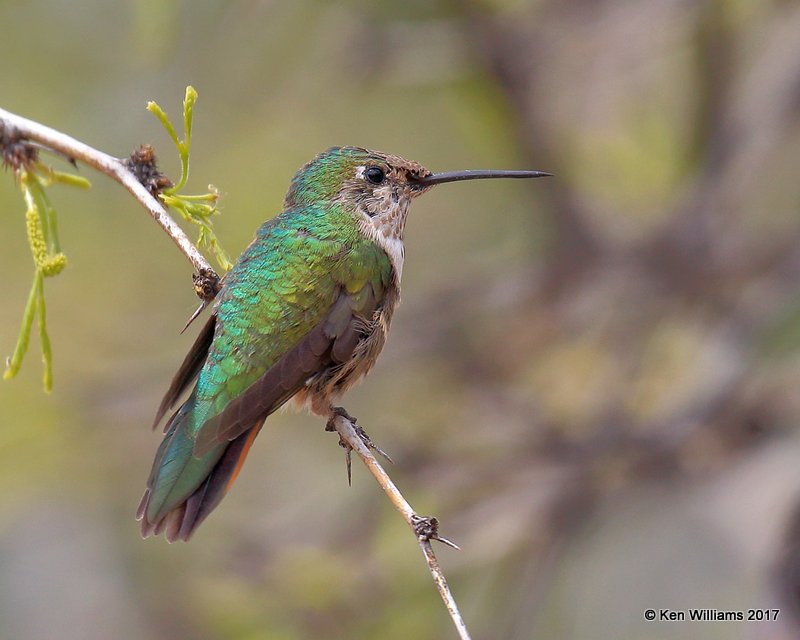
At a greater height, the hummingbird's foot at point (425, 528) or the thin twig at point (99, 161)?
the thin twig at point (99, 161)

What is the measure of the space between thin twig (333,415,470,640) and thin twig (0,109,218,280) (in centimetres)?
65

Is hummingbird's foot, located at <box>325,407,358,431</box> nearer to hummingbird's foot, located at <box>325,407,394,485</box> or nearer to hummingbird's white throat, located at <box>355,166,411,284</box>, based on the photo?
hummingbird's foot, located at <box>325,407,394,485</box>

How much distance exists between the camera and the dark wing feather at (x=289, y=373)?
2.87 m

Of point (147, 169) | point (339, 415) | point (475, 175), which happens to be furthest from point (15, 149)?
point (475, 175)

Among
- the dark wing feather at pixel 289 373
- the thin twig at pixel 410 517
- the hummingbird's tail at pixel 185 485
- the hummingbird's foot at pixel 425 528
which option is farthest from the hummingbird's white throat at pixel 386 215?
the hummingbird's foot at pixel 425 528

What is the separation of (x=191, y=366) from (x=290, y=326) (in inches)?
13.2

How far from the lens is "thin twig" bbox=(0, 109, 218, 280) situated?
8.64 ft

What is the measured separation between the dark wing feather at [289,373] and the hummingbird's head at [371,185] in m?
0.42

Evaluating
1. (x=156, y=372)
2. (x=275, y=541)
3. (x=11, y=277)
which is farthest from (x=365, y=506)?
(x=11, y=277)

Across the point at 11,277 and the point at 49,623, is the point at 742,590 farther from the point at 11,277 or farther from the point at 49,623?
the point at 11,277

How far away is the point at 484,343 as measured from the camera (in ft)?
17.7

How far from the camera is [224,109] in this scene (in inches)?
221

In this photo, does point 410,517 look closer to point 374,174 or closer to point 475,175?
point 475,175

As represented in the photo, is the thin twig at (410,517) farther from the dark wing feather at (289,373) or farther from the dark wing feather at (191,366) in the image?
the dark wing feather at (191,366)
